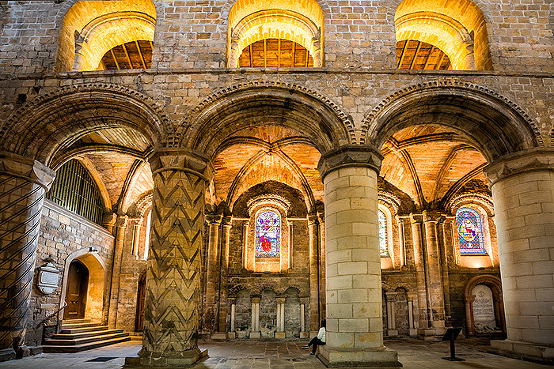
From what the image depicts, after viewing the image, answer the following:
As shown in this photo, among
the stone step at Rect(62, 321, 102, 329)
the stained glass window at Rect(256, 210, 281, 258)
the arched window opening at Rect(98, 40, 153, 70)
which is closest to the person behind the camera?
the stone step at Rect(62, 321, 102, 329)

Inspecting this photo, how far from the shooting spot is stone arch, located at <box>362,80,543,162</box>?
901 cm

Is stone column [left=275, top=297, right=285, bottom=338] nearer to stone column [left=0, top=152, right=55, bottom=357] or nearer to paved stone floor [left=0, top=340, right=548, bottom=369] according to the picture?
paved stone floor [left=0, top=340, right=548, bottom=369]

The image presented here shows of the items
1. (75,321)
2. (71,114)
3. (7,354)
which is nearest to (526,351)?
(7,354)

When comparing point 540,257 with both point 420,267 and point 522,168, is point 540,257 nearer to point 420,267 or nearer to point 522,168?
point 522,168

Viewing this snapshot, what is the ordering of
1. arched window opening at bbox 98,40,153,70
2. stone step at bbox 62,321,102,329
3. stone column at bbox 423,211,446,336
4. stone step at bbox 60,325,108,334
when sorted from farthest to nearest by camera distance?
stone column at bbox 423,211,446,336 → arched window opening at bbox 98,40,153,70 → stone step at bbox 62,321,102,329 → stone step at bbox 60,325,108,334

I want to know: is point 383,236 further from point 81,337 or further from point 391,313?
point 81,337

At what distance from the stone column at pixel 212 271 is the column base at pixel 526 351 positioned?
885 centimetres

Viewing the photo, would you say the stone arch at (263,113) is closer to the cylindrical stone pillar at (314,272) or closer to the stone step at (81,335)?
the cylindrical stone pillar at (314,272)

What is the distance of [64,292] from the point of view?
12.3 m

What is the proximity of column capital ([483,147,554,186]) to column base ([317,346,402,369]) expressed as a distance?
15.1 feet

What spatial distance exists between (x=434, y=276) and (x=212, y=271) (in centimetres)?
760

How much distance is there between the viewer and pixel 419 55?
13305 millimetres

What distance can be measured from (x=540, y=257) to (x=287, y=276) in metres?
8.97

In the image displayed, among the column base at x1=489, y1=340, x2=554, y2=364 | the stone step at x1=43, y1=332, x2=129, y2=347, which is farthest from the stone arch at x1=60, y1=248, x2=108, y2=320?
the column base at x1=489, y1=340, x2=554, y2=364
